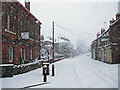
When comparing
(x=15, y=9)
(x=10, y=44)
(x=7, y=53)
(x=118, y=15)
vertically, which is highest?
(x=118, y=15)

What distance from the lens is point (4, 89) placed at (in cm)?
756

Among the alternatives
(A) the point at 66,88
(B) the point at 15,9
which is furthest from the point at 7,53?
(A) the point at 66,88

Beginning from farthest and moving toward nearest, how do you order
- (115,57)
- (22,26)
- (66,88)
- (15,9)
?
(115,57) < (22,26) < (15,9) < (66,88)

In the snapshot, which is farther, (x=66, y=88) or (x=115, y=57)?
(x=115, y=57)

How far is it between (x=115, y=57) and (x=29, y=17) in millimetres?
15099

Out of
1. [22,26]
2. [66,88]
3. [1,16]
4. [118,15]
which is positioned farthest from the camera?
[118,15]

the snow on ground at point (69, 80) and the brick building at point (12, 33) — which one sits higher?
the brick building at point (12, 33)

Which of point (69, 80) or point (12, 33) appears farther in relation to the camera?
point (12, 33)

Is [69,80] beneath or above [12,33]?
beneath

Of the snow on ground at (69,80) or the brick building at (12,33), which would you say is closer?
the snow on ground at (69,80)

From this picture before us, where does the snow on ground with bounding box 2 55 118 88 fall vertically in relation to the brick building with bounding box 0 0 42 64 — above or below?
below

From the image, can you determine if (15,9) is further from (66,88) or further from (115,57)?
(115,57)

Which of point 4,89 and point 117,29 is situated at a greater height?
point 117,29

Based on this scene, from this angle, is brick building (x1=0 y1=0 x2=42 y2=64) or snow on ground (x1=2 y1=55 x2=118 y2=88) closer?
snow on ground (x1=2 y1=55 x2=118 y2=88)
